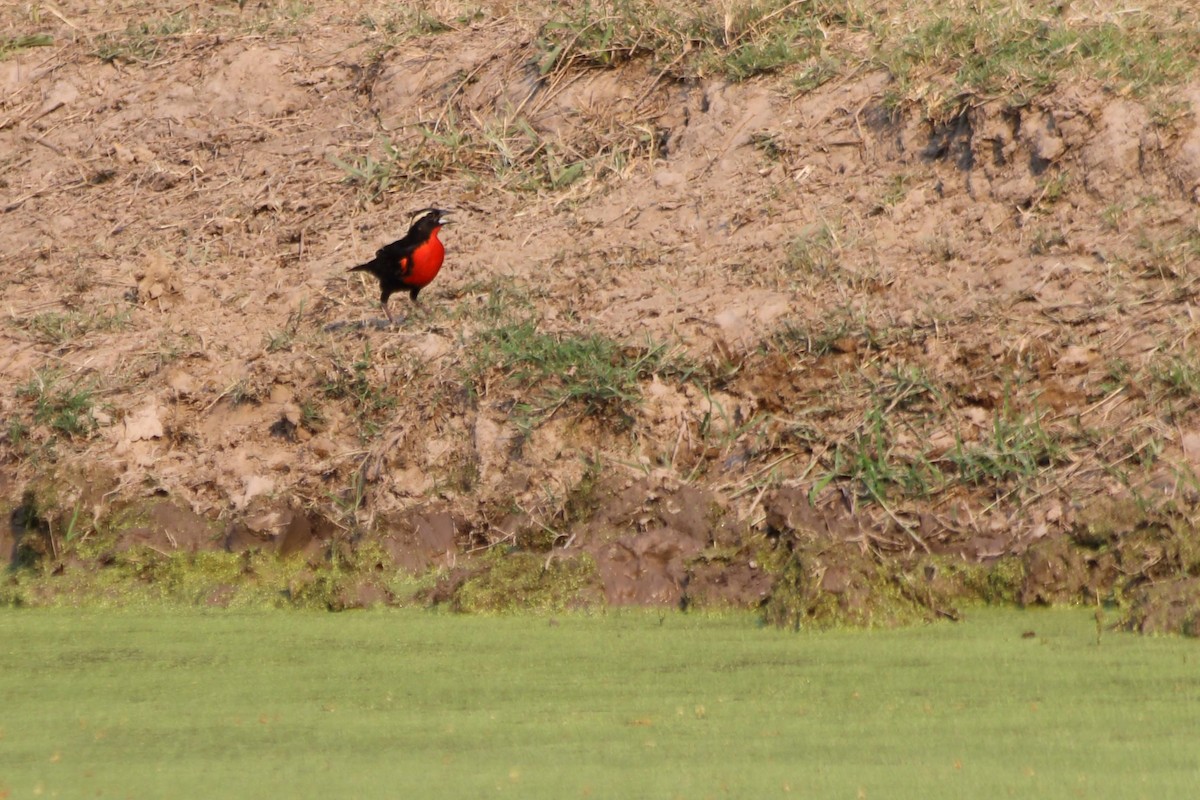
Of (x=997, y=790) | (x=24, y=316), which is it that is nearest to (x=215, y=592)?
(x=24, y=316)

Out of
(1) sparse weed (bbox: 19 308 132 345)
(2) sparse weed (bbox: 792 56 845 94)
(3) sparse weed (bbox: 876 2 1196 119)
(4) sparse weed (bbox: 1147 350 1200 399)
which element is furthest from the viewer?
(2) sparse weed (bbox: 792 56 845 94)

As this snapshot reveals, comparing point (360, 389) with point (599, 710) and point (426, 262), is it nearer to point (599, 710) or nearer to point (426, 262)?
point (426, 262)

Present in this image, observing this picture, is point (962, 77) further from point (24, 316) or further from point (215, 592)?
point (24, 316)

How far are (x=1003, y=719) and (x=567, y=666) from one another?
1.35 m

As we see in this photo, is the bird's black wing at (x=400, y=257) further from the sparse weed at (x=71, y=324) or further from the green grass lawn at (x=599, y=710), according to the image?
the green grass lawn at (x=599, y=710)

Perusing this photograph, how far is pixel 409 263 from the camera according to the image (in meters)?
7.31

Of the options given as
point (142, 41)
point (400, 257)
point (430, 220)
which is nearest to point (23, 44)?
point (142, 41)

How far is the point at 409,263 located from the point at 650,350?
1.36 meters

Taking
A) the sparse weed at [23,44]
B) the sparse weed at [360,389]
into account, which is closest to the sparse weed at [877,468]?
the sparse weed at [360,389]

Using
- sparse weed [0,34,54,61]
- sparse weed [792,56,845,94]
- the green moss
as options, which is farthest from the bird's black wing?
sparse weed [0,34,54,61]

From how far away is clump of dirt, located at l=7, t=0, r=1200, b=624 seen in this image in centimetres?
582

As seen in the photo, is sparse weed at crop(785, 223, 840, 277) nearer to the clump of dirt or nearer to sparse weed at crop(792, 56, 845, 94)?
the clump of dirt

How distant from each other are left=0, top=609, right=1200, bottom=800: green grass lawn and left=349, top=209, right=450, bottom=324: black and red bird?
226cm

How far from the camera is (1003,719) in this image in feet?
13.3
